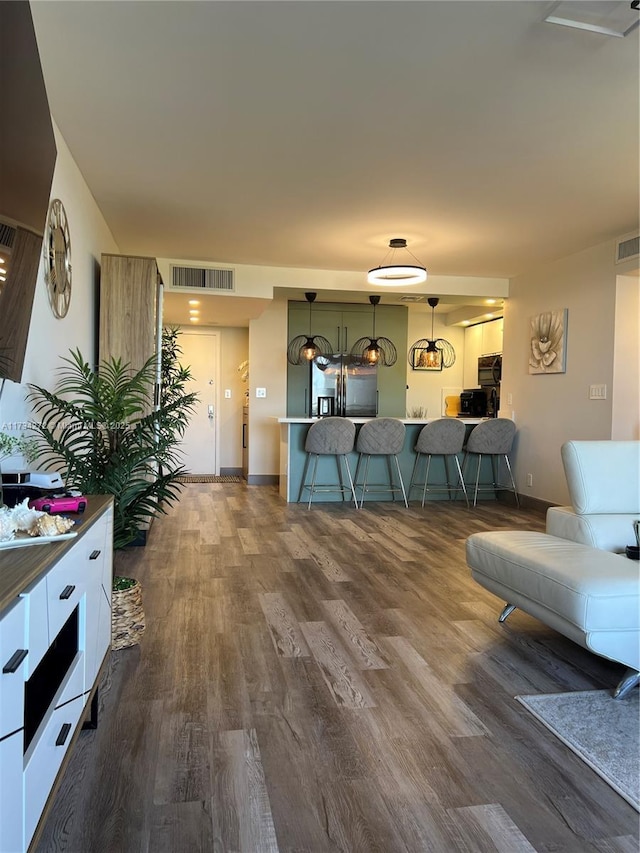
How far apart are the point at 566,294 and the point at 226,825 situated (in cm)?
543

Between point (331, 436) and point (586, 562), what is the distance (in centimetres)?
368

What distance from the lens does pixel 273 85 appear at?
264 centimetres

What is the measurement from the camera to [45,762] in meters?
1.25

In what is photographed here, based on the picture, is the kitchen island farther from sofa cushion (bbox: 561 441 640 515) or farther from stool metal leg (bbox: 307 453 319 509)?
sofa cushion (bbox: 561 441 640 515)

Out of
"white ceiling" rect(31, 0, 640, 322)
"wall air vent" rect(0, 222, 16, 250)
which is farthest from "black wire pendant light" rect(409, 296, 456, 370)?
"wall air vent" rect(0, 222, 16, 250)

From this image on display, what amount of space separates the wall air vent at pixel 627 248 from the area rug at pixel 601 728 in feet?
12.3

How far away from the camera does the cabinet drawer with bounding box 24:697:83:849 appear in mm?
1129

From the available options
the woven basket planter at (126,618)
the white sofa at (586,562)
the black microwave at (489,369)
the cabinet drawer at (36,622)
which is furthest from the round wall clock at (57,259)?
the black microwave at (489,369)

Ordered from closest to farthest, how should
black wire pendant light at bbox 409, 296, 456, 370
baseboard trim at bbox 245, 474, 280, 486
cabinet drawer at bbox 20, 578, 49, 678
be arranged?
cabinet drawer at bbox 20, 578, 49, 678
baseboard trim at bbox 245, 474, 280, 486
black wire pendant light at bbox 409, 296, 456, 370

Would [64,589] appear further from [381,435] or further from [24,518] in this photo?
[381,435]

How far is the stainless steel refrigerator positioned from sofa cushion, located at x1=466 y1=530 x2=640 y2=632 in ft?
16.2

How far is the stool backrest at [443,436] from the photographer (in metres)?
6.18

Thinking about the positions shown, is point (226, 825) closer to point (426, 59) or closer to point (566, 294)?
point (426, 59)

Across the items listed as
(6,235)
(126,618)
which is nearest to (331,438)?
(126,618)
